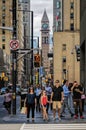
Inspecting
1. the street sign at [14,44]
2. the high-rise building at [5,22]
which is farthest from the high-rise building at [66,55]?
the street sign at [14,44]

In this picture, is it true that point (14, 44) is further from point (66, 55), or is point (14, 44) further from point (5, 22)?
point (5, 22)

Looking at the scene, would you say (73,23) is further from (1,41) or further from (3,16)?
(1,41)

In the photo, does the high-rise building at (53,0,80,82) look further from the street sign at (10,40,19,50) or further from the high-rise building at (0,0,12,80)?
the street sign at (10,40,19,50)

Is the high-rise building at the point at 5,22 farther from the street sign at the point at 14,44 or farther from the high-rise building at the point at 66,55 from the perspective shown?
the street sign at the point at 14,44

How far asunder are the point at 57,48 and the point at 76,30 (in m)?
5.74

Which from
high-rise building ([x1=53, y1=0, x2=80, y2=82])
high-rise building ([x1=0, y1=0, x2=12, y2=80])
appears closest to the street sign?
high-rise building ([x1=53, y1=0, x2=80, y2=82])

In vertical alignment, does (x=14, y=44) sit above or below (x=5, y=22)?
above

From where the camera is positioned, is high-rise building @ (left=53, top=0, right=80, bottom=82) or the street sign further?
high-rise building @ (left=53, top=0, right=80, bottom=82)

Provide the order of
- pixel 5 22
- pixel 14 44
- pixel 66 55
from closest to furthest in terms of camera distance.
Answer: pixel 14 44
pixel 66 55
pixel 5 22

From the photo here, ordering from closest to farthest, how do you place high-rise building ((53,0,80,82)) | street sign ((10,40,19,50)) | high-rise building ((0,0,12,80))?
1. street sign ((10,40,19,50))
2. high-rise building ((53,0,80,82))
3. high-rise building ((0,0,12,80))

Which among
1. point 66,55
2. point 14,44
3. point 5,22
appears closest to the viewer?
point 14,44

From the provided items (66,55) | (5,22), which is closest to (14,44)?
(66,55)

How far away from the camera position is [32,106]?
22.7 meters

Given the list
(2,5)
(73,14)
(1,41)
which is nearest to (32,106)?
(73,14)
